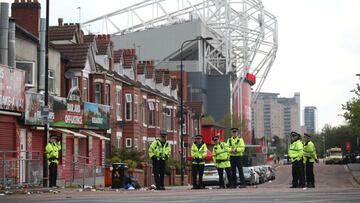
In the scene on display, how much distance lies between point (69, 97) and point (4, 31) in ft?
19.6

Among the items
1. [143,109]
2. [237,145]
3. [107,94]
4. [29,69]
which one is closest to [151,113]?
[143,109]

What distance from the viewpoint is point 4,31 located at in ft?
107

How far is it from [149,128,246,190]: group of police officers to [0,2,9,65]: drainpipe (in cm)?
1059

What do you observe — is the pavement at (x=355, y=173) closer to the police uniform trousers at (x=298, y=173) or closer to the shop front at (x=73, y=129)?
the shop front at (x=73, y=129)

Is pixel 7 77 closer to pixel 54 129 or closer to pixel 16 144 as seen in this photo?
pixel 16 144

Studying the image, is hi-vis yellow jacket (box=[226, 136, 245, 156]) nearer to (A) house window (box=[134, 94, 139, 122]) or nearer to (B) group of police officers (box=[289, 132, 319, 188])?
(B) group of police officers (box=[289, 132, 319, 188])

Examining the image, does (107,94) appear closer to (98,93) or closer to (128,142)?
(98,93)

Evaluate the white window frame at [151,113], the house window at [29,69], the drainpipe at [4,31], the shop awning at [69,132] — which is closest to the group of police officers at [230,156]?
the drainpipe at [4,31]

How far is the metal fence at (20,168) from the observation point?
24828 mm

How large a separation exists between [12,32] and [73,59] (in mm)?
8674

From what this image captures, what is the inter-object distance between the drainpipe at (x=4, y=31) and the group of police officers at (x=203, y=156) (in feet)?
34.8

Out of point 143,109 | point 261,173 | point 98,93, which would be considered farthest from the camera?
point 261,173

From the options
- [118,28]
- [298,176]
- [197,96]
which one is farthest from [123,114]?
[118,28]

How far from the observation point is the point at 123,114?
Result: 166 ft
